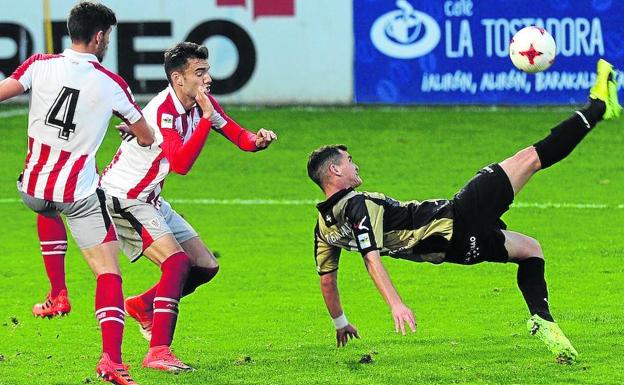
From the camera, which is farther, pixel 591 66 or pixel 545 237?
pixel 591 66

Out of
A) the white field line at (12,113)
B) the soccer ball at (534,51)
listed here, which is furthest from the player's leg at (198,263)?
the white field line at (12,113)

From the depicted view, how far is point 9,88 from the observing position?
26.8ft

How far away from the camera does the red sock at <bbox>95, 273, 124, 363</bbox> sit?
834cm

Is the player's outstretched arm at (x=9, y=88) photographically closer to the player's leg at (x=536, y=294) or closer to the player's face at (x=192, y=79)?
the player's face at (x=192, y=79)

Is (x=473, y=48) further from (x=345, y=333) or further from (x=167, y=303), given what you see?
(x=167, y=303)

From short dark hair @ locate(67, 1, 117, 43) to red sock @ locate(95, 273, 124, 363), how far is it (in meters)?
1.39

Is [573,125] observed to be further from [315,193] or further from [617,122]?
[617,122]

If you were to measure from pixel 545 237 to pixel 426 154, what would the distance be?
540 cm

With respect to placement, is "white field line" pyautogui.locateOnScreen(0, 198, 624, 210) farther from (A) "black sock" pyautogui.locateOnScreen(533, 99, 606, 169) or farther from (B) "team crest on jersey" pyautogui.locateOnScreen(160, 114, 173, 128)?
(B) "team crest on jersey" pyautogui.locateOnScreen(160, 114, 173, 128)

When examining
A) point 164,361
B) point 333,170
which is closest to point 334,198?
point 333,170

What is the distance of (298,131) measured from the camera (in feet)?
68.4

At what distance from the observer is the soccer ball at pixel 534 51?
10891 millimetres

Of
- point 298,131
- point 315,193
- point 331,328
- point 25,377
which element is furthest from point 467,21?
point 25,377

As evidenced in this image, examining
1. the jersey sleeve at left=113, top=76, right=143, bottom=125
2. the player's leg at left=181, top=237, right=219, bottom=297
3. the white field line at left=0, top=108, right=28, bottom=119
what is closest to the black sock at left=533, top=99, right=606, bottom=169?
the player's leg at left=181, top=237, right=219, bottom=297
